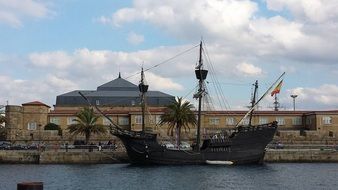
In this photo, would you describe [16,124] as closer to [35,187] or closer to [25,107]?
[25,107]

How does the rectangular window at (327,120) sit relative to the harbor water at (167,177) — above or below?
above

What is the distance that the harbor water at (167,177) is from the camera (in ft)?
160

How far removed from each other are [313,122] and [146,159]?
51738 millimetres

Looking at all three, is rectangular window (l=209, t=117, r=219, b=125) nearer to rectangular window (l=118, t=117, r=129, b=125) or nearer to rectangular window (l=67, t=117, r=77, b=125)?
rectangular window (l=118, t=117, r=129, b=125)

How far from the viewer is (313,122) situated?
11612 cm

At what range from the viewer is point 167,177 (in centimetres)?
5678

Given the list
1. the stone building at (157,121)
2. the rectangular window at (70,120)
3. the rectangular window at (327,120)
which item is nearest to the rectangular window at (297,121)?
the stone building at (157,121)

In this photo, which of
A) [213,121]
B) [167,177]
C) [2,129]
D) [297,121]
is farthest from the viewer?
[297,121]

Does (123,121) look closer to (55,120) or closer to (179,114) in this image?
(55,120)

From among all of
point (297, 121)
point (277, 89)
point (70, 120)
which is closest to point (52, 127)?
point (70, 120)

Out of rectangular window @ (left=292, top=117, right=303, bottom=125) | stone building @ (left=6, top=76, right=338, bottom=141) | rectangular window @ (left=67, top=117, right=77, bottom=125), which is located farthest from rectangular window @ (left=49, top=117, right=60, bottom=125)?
rectangular window @ (left=292, top=117, right=303, bottom=125)

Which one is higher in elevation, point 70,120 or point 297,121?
point 70,120

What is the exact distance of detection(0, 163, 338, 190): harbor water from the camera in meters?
48.9

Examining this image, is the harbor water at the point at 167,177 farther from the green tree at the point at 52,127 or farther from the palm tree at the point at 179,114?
the green tree at the point at 52,127
